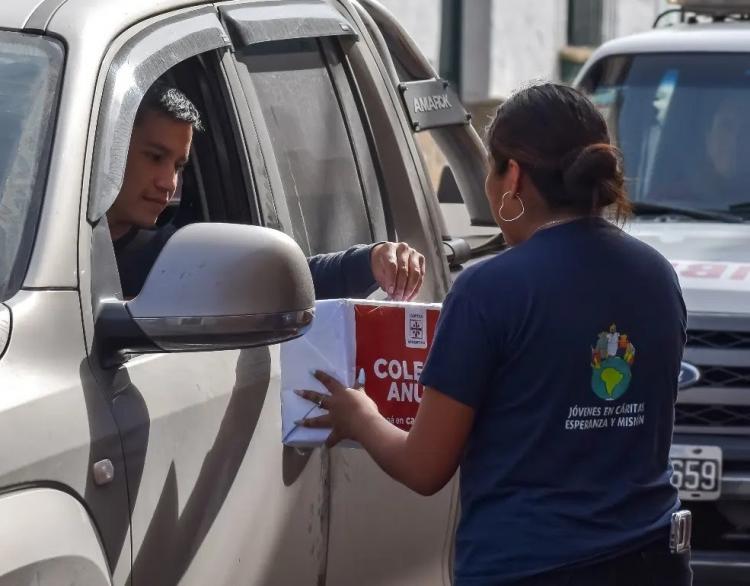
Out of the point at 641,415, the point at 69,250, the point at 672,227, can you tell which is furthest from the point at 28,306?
the point at 672,227

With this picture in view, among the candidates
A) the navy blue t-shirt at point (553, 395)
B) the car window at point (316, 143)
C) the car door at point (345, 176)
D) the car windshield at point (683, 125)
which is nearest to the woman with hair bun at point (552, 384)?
the navy blue t-shirt at point (553, 395)

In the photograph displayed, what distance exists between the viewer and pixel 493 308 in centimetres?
259

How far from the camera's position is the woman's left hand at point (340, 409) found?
2.78 meters

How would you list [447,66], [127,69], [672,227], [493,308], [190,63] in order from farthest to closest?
[447,66], [672,227], [190,63], [127,69], [493,308]

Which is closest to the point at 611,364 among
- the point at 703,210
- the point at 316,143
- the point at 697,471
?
the point at 316,143

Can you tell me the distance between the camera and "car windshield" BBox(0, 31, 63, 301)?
2.56 meters

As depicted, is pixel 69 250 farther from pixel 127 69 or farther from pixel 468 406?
pixel 468 406

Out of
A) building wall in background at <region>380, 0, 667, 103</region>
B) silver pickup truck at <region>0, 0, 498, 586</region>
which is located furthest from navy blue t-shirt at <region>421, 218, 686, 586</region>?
building wall in background at <region>380, 0, 667, 103</region>

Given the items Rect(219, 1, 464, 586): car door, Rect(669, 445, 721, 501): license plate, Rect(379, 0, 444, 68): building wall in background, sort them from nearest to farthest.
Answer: Rect(219, 1, 464, 586): car door → Rect(669, 445, 721, 501): license plate → Rect(379, 0, 444, 68): building wall in background

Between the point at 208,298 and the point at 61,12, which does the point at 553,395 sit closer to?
the point at 208,298

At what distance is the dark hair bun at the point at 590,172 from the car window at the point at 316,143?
3.05ft

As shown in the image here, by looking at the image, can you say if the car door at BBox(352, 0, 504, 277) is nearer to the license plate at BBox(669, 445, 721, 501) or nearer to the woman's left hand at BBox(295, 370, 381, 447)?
the license plate at BBox(669, 445, 721, 501)

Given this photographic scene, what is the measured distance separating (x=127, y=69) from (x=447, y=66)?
15.2 meters

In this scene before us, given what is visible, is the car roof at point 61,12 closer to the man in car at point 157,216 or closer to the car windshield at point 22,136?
the car windshield at point 22,136
